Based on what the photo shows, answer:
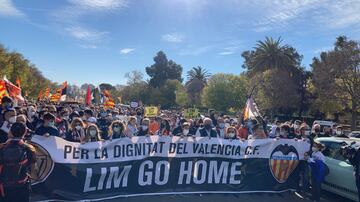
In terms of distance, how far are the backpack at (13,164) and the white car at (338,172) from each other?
20.7 ft

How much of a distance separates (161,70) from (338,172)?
90897 millimetres

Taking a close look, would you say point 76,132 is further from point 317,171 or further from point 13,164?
point 317,171

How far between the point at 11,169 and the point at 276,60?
169ft

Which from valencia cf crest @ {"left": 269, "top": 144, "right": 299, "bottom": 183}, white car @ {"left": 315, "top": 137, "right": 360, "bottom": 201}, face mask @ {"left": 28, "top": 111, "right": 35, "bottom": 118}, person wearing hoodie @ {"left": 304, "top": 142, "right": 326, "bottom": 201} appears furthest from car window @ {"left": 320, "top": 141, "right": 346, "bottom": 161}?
face mask @ {"left": 28, "top": 111, "right": 35, "bottom": 118}

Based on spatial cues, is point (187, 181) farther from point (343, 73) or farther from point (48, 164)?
point (343, 73)

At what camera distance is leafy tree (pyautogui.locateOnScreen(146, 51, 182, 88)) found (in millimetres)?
97062

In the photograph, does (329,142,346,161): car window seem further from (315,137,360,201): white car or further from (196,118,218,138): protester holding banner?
(196,118,218,138): protester holding banner

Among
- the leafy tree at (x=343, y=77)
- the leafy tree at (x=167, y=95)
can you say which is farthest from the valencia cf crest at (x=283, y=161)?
the leafy tree at (x=167, y=95)

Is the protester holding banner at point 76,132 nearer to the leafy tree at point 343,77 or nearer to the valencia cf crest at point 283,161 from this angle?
the valencia cf crest at point 283,161

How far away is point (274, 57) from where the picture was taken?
53.4m

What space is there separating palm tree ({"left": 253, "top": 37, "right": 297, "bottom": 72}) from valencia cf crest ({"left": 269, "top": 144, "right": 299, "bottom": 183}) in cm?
4588

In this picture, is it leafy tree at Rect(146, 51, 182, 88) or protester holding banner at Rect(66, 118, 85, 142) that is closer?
protester holding banner at Rect(66, 118, 85, 142)

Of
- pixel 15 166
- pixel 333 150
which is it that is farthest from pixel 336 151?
pixel 15 166

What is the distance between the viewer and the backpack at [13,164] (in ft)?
15.3
